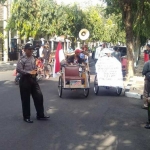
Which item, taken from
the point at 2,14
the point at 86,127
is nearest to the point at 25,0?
the point at 2,14

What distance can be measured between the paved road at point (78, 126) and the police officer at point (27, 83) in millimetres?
275

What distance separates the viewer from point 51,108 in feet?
33.2

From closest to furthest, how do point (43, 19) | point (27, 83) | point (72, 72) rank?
point (27, 83) < point (72, 72) < point (43, 19)

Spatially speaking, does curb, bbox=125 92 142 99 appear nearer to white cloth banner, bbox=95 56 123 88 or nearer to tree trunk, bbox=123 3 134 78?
white cloth banner, bbox=95 56 123 88

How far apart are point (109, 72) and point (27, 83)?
494 centimetres

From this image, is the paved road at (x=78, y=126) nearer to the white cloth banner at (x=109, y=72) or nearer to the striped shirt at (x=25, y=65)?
the white cloth banner at (x=109, y=72)

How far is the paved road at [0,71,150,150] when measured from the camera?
Result: 652cm

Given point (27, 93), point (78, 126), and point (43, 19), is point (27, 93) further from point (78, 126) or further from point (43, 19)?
point (43, 19)

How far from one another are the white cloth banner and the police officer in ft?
14.6

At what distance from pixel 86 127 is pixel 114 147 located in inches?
60.0

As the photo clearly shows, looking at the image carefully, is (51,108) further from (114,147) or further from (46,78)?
(46,78)

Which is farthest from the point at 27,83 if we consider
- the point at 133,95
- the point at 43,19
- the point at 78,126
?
the point at 43,19

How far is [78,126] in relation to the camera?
7.94m

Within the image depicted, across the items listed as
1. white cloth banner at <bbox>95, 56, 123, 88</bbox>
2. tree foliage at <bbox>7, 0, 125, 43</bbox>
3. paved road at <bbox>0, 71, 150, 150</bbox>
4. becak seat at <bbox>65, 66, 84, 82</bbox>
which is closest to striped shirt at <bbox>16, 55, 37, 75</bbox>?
paved road at <bbox>0, 71, 150, 150</bbox>
